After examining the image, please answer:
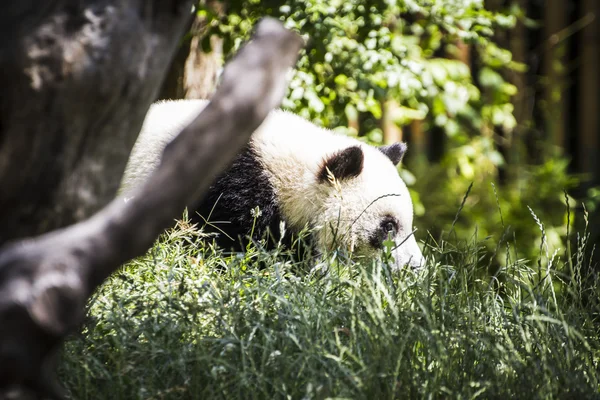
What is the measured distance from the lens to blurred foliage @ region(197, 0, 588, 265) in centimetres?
432

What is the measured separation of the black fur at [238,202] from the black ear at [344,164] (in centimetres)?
32

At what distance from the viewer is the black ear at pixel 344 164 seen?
142 inches

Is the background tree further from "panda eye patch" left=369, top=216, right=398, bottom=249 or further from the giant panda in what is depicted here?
the giant panda

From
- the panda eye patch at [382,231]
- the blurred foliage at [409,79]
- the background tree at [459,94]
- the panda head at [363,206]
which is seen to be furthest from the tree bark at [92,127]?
the panda eye patch at [382,231]

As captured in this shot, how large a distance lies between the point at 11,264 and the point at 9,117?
1.41 feet

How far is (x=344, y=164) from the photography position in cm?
366

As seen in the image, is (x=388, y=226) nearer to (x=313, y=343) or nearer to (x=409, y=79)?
(x=409, y=79)

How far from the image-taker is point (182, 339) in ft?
8.08

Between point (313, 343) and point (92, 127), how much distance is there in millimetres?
1055

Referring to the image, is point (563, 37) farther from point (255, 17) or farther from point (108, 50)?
point (108, 50)

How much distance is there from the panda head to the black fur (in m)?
0.31

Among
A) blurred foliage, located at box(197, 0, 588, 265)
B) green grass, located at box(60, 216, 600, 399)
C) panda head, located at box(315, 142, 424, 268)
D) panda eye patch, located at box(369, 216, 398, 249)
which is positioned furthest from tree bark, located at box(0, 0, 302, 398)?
panda eye patch, located at box(369, 216, 398, 249)

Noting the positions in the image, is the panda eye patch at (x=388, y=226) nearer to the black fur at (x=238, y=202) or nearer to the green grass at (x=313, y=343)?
the black fur at (x=238, y=202)

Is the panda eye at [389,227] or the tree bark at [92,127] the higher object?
the tree bark at [92,127]
